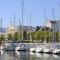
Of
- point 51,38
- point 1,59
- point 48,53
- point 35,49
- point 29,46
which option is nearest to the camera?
point 1,59

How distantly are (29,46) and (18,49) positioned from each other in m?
3.24

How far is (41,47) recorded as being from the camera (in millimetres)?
64938

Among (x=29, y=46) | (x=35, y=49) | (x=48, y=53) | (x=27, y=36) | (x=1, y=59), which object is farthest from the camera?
(x=27, y=36)

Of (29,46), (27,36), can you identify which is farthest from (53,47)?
(27,36)

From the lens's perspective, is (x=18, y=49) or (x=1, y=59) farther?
(x=18, y=49)

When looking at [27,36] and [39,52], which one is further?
[27,36]

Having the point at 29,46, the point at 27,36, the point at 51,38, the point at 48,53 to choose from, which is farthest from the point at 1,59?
the point at 27,36

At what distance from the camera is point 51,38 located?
87.8 metres

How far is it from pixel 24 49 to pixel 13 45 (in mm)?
4733

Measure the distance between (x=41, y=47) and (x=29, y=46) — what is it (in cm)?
750

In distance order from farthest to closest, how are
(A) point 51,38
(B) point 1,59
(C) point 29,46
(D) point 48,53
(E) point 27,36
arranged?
(E) point 27,36, (A) point 51,38, (C) point 29,46, (D) point 48,53, (B) point 1,59

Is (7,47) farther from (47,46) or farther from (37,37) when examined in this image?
(37,37)

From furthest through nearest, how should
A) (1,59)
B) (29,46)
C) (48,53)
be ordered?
(29,46) → (48,53) → (1,59)

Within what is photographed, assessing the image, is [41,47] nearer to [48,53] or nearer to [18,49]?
[48,53]
